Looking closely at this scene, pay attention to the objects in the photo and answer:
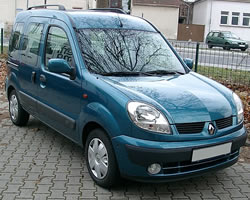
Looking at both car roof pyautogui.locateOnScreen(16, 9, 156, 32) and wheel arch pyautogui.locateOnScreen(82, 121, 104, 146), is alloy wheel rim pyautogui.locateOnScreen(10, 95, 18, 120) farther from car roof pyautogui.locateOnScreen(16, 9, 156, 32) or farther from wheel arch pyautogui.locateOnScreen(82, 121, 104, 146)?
wheel arch pyautogui.locateOnScreen(82, 121, 104, 146)

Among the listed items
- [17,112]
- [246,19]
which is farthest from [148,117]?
[246,19]

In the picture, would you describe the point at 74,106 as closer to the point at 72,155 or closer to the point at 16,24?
the point at 72,155

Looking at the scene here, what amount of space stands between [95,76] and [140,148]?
110cm

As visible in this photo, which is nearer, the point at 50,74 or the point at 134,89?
the point at 134,89

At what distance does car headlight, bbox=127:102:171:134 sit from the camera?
364cm

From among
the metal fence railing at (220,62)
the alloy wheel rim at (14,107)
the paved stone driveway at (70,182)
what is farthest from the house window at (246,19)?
the paved stone driveway at (70,182)

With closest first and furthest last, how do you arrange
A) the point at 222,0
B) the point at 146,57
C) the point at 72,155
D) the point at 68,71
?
the point at 68,71
the point at 146,57
the point at 72,155
the point at 222,0

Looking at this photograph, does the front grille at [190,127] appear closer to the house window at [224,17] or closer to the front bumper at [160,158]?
the front bumper at [160,158]

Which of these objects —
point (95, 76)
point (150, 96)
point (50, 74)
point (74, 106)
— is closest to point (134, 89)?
point (150, 96)

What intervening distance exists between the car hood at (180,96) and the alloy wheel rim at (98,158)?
672mm

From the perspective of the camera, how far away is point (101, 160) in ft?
13.4

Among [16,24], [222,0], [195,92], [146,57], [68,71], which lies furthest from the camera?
[222,0]

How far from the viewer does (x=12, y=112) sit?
21.7 feet

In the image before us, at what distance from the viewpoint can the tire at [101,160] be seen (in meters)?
3.90
